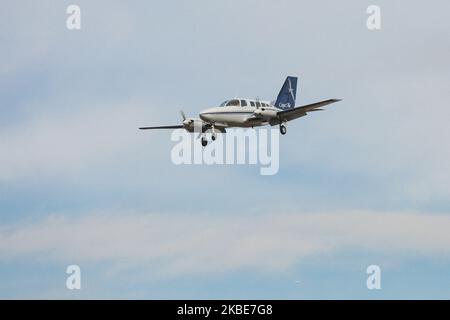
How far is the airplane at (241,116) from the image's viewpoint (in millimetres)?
70188

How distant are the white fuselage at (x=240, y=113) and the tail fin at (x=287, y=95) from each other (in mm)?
6612

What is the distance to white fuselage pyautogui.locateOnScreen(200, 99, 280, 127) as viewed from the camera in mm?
69938

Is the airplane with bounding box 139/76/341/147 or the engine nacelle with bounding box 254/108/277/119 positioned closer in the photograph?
the airplane with bounding box 139/76/341/147

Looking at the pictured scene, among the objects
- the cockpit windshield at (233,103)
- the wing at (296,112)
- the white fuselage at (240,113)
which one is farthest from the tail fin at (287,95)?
the cockpit windshield at (233,103)

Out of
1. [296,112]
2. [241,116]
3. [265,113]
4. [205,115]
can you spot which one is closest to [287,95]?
[296,112]

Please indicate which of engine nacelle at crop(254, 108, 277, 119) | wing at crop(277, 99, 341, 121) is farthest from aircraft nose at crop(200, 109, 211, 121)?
wing at crop(277, 99, 341, 121)

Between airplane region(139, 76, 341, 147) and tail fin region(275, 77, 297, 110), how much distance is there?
142 inches

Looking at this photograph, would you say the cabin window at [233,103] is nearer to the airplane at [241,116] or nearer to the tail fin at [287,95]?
the airplane at [241,116]

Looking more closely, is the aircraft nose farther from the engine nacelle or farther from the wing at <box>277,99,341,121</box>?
the wing at <box>277,99,341,121</box>

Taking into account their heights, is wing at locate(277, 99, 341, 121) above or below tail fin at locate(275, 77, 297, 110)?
below

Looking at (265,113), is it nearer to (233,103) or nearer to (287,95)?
(233,103)

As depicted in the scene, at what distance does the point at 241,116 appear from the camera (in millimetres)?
72125
